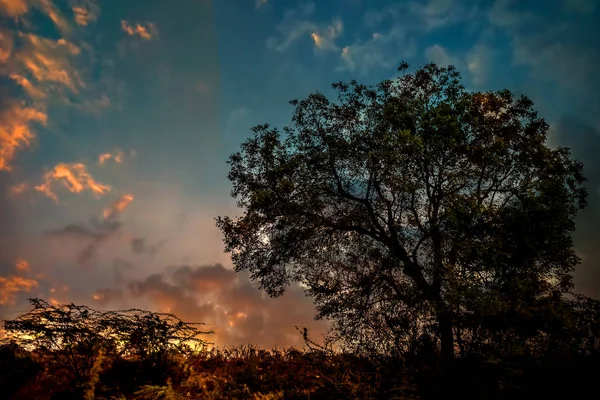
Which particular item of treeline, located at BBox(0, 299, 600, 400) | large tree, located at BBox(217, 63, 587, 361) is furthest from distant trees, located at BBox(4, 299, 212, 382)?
large tree, located at BBox(217, 63, 587, 361)

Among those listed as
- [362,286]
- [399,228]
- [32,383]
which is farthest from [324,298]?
[32,383]

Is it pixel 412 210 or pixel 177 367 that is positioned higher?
pixel 412 210

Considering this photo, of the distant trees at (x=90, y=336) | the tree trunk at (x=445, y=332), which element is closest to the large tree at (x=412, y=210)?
the tree trunk at (x=445, y=332)

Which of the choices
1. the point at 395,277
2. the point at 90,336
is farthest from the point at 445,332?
the point at 90,336

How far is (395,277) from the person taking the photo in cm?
1778

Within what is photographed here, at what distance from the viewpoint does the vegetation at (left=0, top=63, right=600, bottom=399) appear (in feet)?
29.7

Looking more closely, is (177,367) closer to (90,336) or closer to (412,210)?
(90,336)

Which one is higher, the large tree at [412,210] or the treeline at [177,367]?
the large tree at [412,210]

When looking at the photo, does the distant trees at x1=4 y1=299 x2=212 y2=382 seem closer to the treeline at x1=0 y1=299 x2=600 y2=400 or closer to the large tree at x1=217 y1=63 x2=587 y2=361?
the treeline at x1=0 y1=299 x2=600 y2=400

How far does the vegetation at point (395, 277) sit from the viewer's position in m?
9.05

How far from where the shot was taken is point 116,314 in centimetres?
1041

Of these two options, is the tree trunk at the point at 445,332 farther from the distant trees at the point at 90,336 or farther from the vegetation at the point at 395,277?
the distant trees at the point at 90,336

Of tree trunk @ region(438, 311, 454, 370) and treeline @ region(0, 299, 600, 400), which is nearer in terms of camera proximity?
treeline @ region(0, 299, 600, 400)

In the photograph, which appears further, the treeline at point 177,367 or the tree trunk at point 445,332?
the tree trunk at point 445,332
